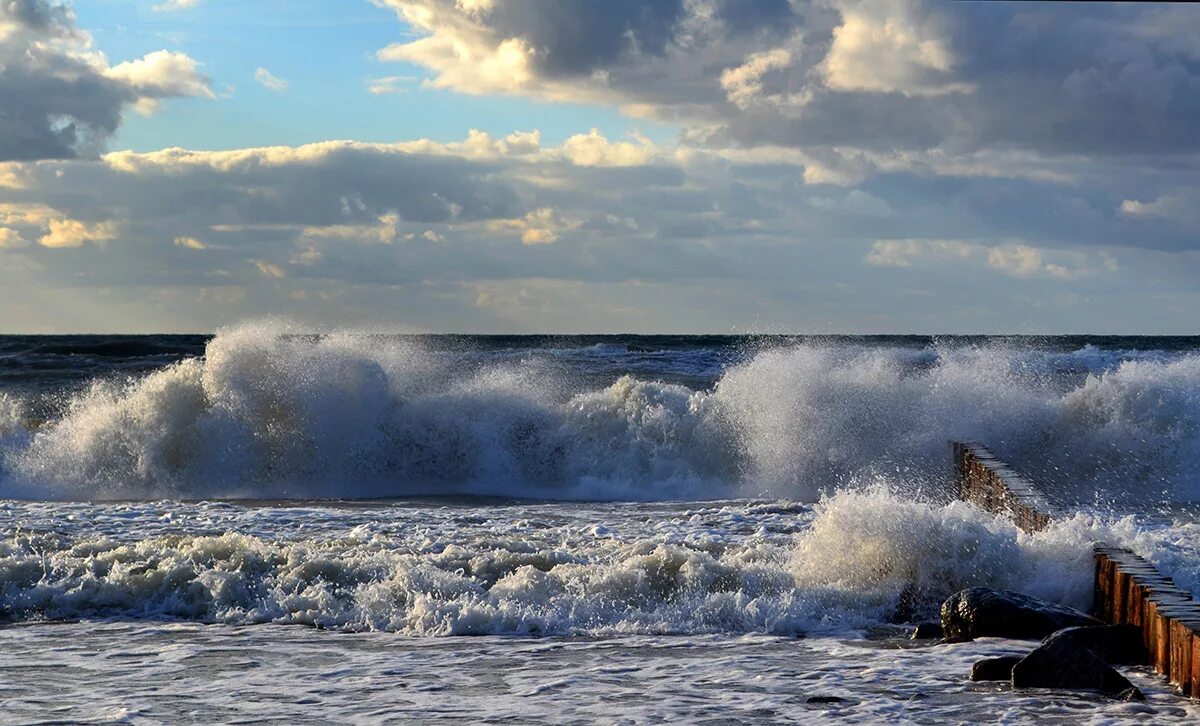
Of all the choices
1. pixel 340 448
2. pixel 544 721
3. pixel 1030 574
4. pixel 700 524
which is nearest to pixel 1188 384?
pixel 700 524

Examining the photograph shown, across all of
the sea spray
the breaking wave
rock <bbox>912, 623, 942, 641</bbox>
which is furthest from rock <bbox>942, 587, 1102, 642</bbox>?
the breaking wave

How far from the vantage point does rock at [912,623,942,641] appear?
7836 mm

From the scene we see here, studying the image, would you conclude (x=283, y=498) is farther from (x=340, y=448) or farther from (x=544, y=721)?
(x=544, y=721)

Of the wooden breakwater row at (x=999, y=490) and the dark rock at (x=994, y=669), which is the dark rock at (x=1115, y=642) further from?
the wooden breakwater row at (x=999, y=490)

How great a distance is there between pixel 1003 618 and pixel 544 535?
4.68 m

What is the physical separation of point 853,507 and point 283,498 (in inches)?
338

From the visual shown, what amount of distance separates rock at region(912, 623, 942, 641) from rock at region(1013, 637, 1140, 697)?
1.19 m

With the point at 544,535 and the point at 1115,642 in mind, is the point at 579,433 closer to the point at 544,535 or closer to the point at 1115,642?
the point at 544,535

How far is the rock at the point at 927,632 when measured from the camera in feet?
25.7

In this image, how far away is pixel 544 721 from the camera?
6113 mm

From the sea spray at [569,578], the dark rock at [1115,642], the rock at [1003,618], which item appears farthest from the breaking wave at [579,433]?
the dark rock at [1115,642]

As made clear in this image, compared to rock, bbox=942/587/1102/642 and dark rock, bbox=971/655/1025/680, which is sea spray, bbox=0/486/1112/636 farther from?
dark rock, bbox=971/655/1025/680

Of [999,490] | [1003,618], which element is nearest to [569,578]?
[1003,618]

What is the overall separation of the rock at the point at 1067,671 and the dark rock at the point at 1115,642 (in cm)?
33
